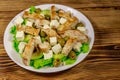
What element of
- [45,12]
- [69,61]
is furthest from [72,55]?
[45,12]

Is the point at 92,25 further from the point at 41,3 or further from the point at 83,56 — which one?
the point at 41,3

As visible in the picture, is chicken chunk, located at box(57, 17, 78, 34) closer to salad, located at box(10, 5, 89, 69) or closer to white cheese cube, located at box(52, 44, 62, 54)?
salad, located at box(10, 5, 89, 69)

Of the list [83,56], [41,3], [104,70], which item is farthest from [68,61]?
[41,3]

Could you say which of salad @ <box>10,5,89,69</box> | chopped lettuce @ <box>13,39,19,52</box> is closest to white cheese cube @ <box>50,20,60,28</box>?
salad @ <box>10,5,89,69</box>

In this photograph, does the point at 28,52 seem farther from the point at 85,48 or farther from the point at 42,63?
the point at 85,48

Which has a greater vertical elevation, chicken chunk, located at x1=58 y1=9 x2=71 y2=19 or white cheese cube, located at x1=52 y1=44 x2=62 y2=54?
chicken chunk, located at x1=58 y1=9 x2=71 y2=19
